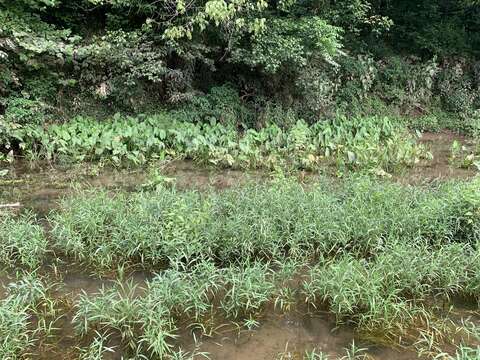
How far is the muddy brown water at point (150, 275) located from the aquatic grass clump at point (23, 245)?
20cm

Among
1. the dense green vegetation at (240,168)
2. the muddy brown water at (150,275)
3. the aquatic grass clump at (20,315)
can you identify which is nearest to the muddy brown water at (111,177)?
the muddy brown water at (150,275)

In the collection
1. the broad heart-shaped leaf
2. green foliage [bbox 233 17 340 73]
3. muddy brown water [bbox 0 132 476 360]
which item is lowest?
muddy brown water [bbox 0 132 476 360]

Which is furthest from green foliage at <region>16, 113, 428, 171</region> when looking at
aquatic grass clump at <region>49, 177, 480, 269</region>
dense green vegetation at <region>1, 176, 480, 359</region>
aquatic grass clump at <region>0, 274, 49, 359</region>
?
aquatic grass clump at <region>0, 274, 49, 359</region>

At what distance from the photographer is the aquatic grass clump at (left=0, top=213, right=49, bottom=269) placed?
14.4ft

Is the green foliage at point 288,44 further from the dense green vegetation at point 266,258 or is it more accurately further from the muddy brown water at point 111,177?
the dense green vegetation at point 266,258

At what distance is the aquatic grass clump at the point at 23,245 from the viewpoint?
438 cm

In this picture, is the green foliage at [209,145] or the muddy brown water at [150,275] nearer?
the muddy brown water at [150,275]

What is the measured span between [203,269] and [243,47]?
6.19 metres

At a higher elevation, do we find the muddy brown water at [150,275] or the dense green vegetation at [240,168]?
the dense green vegetation at [240,168]

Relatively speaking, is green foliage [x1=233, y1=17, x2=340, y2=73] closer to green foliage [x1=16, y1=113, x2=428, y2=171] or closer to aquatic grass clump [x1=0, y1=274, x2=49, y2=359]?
green foliage [x1=16, y1=113, x2=428, y2=171]

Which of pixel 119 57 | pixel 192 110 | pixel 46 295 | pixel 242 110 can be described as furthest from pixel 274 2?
pixel 46 295

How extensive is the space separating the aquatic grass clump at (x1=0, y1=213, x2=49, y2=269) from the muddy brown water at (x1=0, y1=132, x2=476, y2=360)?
0.20m

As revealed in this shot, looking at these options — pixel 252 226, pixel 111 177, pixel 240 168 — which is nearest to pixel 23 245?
pixel 252 226

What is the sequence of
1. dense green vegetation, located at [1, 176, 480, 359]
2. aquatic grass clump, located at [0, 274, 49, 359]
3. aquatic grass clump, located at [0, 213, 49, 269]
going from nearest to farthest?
aquatic grass clump, located at [0, 274, 49, 359]
dense green vegetation, located at [1, 176, 480, 359]
aquatic grass clump, located at [0, 213, 49, 269]
